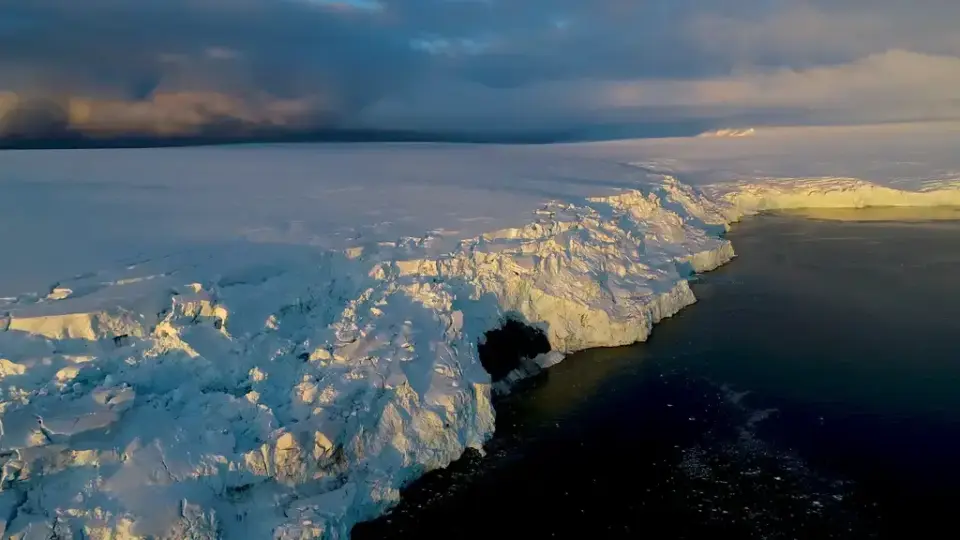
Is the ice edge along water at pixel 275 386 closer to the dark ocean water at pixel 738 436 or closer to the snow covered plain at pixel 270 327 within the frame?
the snow covered plain at pixel 270 327

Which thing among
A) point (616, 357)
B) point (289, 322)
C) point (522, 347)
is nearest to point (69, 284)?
point (289, 322)

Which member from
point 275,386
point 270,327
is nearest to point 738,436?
point 275,386

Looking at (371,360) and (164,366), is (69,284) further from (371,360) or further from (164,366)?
(371,360)

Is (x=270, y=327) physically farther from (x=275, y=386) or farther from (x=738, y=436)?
(x=738, y=436)

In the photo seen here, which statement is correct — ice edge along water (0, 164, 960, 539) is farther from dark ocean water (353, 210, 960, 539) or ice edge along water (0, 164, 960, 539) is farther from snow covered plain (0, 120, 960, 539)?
dark ocean water (353, 210, 960, 539)

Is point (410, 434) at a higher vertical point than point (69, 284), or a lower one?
lower

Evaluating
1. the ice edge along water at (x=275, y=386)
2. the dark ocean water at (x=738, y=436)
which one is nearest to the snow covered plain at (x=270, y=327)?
the ice edge along water at (x=275, y=386)

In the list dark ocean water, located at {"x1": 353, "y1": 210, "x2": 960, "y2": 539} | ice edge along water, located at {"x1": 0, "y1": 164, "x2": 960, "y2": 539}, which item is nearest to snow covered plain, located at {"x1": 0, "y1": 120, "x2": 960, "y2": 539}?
ice edge along water, located at {"x1": 0, "y1": 164, "x2": 960, "y2": 539}

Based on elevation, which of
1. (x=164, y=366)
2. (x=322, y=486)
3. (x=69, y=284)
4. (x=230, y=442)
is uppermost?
(x=69, y=284)
